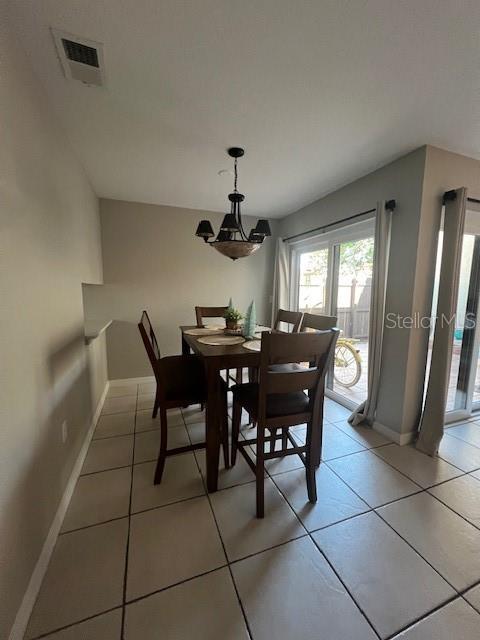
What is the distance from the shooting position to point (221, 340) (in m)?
2.02

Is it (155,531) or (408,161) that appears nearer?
(155,531)

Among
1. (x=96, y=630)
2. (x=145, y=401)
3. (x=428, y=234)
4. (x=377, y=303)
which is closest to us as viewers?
(x=96, y=630)

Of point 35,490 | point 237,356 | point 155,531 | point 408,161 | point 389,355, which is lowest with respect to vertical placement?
point 155,531

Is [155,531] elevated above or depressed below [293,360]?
below

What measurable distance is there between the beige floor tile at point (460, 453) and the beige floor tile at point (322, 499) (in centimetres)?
97

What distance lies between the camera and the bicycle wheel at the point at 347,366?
10.0 feet

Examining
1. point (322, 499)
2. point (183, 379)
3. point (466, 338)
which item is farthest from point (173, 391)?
point (466, 338)

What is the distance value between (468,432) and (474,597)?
1.68 metres

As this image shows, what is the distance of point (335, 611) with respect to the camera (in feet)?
3.36

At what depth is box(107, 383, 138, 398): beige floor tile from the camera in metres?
3.11

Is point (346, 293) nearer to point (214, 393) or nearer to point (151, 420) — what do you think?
point (214, 393)

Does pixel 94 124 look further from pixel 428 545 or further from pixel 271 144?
pixel 428 545

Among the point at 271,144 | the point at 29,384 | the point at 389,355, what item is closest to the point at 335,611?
the point at 29,384

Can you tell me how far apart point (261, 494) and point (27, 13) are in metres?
2.43
